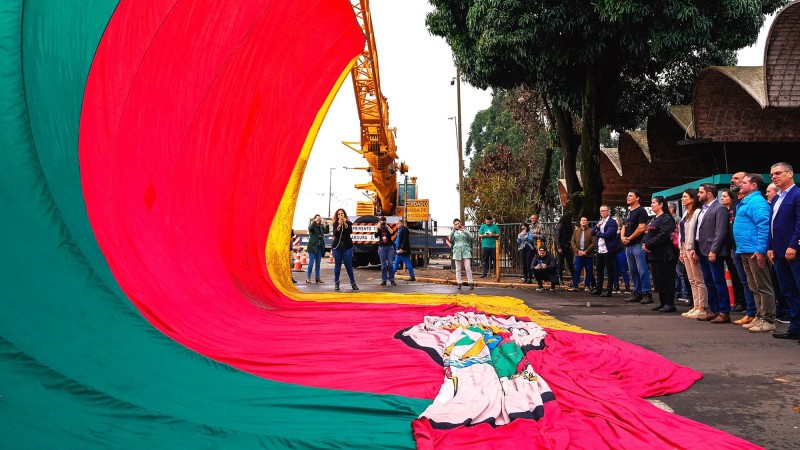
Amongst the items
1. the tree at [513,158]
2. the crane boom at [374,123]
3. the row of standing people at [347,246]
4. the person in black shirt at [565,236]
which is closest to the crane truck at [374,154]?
the crane boom at [374,123]

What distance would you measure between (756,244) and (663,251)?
180cm

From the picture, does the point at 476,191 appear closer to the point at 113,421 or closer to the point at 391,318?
the point at 391,318

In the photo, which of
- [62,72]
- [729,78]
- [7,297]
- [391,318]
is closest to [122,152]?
[62,72]

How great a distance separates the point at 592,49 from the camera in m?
15.0

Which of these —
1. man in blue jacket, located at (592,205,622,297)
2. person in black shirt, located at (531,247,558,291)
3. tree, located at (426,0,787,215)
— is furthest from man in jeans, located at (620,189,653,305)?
tree, located at (426,0,787,215)

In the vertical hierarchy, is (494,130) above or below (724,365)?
above

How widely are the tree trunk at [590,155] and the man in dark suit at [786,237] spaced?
988 cm

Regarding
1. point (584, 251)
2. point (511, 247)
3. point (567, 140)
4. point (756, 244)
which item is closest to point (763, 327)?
point (756, 244)

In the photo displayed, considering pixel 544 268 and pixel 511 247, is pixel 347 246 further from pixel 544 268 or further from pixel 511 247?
pixel 511 247

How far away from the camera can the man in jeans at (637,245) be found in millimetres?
9672

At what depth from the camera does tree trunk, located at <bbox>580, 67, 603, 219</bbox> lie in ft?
52.9

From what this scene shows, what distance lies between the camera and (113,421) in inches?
95.7

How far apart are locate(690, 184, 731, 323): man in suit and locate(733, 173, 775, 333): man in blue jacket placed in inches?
16.6

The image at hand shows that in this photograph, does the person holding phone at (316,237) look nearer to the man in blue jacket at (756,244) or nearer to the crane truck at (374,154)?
the crane truck at (374,154)
